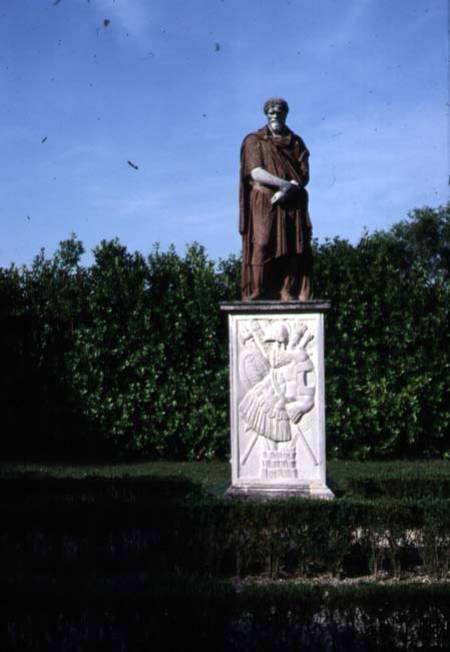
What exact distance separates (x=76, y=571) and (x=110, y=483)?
99.3 inches

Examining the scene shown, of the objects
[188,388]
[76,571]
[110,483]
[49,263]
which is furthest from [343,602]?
[49,263]

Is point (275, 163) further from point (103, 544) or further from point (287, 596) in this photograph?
point (287, 596)

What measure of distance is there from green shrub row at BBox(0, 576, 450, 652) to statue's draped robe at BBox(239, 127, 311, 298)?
14.1ft

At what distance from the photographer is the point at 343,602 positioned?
15.9ft

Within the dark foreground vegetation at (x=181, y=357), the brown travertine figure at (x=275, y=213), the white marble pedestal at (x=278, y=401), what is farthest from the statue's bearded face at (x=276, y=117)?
the dark foreground vegetation at (x=181, y=357)

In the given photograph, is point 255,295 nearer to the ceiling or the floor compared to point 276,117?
nearer to the floor

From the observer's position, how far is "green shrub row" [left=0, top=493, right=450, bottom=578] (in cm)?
709

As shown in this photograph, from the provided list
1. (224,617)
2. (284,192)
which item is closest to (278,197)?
(284,192)

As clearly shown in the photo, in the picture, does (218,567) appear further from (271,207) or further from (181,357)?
(181,357)

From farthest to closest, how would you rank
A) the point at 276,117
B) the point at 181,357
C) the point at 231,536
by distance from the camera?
the point at 181,357
the point at 276,117
the point at 231,536

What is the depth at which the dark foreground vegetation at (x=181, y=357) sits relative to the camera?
1628 cm

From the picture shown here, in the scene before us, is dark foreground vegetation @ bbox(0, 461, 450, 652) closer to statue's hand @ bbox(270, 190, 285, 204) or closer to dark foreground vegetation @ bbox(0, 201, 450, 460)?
statue's hand @ bbox(270, 190, 285, 204)

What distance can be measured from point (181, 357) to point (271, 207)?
816cm

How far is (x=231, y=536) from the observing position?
7.11 meters
